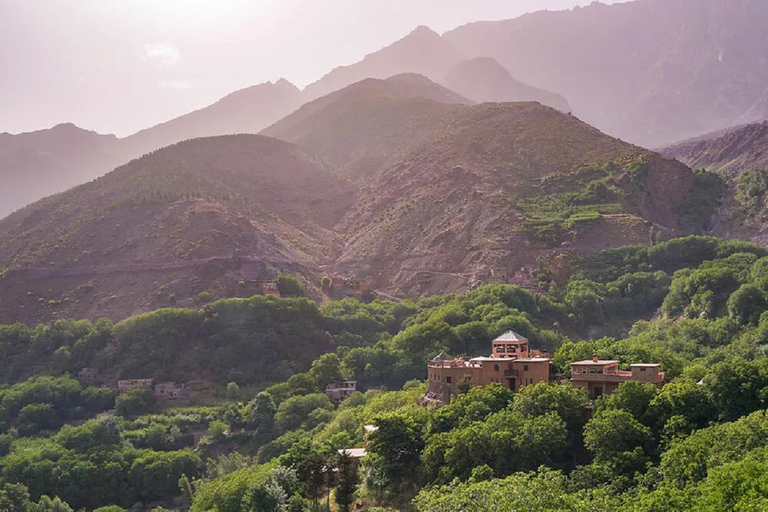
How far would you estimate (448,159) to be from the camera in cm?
10306

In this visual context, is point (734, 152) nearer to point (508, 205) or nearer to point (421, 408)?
point (508, 205)

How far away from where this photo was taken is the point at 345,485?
3356cm

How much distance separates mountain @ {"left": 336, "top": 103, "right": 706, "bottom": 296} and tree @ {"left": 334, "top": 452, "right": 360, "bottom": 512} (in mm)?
45221

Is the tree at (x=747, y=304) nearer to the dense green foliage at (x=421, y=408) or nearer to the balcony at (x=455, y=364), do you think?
the dense green foliage at (x=421, y=408)

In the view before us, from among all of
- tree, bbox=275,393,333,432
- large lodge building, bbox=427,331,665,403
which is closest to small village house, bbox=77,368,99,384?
tree, bbox=275,393,333,432

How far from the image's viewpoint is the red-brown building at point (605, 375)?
34281 millimetres

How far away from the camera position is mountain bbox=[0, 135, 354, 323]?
82.4 metres

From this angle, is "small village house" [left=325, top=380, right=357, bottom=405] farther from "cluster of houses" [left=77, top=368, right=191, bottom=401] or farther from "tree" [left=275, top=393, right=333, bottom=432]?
"cluster of houses" [left=77, top=368, right=191, bottom=401]

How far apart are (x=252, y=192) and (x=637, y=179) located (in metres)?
48.7

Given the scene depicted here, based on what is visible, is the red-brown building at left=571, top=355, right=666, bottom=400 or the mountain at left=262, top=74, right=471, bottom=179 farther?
the mountain at left=262, top=74, right=471, bottom=179

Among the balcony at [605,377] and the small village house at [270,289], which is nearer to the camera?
the balcony at [605,377]

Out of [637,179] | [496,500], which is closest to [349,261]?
[637,179]

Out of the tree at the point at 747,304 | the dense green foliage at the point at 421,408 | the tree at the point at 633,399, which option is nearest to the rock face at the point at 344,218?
the dense green foliage at the point at 421,408

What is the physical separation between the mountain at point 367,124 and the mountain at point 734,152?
120 ft
